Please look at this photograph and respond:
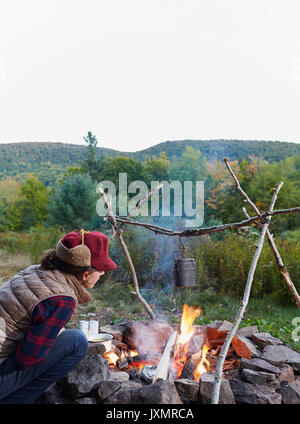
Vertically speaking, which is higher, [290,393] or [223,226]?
[223,226]

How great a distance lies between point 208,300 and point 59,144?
29.3 meters

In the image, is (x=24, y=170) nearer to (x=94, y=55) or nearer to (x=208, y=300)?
(x=94, y=55)

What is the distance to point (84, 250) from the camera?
75.5 inches

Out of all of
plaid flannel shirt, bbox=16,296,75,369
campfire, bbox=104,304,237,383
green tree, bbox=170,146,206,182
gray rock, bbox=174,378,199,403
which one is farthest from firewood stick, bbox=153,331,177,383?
green tree, bbox=170,146,206,182

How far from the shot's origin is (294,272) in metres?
6.11

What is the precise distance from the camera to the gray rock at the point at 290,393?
7.07ft

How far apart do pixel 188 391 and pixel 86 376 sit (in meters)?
0.61

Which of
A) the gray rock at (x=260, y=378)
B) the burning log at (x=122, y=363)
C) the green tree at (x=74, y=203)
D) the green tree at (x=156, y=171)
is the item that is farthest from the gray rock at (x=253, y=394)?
the green tree at (x=156, y=171)

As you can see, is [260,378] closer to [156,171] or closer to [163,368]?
[163,368]

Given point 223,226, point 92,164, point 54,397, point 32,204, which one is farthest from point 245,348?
point 32,204

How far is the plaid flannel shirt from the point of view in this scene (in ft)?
5.82

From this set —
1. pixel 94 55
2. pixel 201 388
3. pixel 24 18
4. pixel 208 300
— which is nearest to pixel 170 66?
pixel 94 55

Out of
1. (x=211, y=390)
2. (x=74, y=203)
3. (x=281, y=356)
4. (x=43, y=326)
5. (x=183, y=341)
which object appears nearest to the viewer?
(x=43, y=326)

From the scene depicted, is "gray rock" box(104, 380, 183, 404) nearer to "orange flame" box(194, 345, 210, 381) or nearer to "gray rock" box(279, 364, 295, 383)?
"orange flame" box(194, 345, 210, 381)
